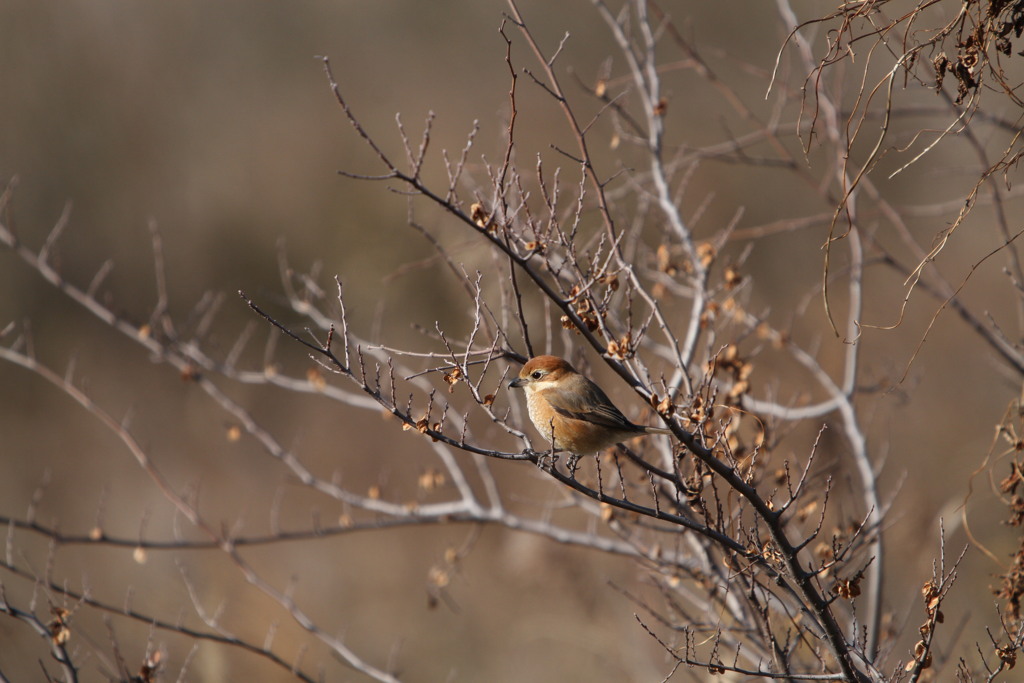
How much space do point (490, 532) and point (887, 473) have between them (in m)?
4.30

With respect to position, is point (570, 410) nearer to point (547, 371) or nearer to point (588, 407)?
point (588, 407)

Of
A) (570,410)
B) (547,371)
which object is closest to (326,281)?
(547,371)

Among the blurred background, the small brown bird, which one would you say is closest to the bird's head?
the small brown bird

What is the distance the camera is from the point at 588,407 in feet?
14.3

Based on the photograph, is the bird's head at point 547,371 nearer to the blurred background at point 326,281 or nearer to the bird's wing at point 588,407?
the bird's wing at point 588,407

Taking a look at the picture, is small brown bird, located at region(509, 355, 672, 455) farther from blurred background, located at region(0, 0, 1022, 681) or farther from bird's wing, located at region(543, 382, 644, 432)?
blurred background, located at region(0, 0, 1022, 681)

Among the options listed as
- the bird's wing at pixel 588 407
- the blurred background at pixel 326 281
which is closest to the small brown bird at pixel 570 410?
the bird's wing at pixel 588 407

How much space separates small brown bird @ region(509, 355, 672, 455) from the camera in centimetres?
427

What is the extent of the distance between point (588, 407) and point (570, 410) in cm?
10

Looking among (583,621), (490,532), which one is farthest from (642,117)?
(583,621)

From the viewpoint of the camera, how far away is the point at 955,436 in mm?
10000

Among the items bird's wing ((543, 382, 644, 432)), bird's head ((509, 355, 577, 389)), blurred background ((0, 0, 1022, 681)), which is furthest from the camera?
blurred background ((0, 0, 1022, 681))

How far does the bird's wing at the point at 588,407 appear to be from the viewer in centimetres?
423

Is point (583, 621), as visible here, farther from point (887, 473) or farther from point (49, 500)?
point (49, 500)
